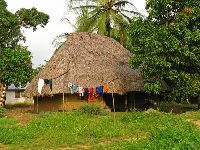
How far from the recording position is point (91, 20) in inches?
1307

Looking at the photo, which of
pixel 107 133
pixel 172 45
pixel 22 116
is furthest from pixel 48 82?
pixel 107 133

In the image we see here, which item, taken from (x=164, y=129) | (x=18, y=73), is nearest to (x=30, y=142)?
(x=164, y=129)

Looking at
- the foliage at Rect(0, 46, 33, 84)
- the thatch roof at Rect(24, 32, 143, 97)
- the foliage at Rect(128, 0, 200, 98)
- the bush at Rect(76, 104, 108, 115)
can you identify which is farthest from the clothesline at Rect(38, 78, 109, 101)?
the foliage at Rect(0, 46, 33, 84)

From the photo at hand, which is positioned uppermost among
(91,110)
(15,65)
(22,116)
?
(15,65)

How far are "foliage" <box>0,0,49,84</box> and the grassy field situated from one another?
434 inches

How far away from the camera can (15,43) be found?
114 feet

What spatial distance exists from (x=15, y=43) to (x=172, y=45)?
16.6m

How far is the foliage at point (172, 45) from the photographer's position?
21922 mm

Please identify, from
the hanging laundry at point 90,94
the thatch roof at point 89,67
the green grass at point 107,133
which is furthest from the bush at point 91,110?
the thatch roof at point 89,67

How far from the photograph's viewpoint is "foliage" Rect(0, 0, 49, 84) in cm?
3238

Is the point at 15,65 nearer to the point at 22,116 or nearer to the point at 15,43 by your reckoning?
the point at 15,43

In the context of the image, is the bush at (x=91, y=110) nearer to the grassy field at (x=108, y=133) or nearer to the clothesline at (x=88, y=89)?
the grassy field at (x=108, y=133)

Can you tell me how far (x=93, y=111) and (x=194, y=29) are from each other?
6953 mm

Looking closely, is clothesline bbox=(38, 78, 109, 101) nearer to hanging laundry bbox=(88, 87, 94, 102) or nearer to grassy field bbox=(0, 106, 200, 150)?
hanging laundry bbox=(88, 87, 94, 102)
